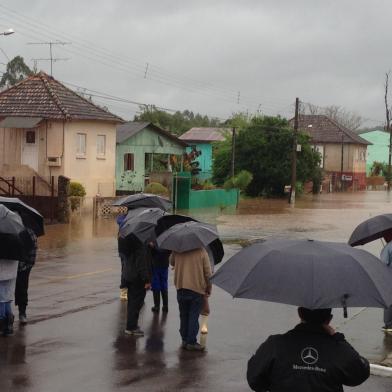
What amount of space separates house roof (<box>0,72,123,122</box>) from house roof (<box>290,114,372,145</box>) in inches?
1860

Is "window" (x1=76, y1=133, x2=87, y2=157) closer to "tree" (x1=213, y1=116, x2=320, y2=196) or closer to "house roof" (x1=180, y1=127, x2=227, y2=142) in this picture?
"tree" (x1=213, y1=116, x2=320, y2=196)

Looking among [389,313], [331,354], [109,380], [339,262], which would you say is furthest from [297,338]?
[389,313]

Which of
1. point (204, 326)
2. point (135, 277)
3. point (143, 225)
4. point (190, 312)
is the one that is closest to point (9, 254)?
point (135, 277)

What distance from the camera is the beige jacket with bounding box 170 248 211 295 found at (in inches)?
388

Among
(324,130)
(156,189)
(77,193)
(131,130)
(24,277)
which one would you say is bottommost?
(24,277)

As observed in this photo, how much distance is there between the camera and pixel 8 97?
1479 inches

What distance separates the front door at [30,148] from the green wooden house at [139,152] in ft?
26.5

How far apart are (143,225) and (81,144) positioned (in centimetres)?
2676

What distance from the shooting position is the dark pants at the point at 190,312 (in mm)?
9883

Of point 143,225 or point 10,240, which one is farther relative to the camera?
point 143,225

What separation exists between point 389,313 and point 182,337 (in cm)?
312

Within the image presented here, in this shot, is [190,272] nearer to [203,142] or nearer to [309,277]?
[309,277]

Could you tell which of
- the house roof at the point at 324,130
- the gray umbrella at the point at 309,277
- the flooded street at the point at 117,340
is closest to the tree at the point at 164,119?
the house roof at the point at 324,130

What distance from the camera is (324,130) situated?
8469 centimetres
